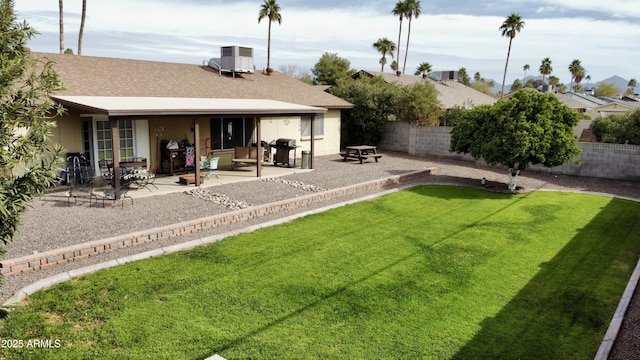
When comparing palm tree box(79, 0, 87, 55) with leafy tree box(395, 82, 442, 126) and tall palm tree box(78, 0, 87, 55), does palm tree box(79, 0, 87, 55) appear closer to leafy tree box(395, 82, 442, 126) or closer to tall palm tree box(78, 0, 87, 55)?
tall palm tree box(78, 0, 87, 55)

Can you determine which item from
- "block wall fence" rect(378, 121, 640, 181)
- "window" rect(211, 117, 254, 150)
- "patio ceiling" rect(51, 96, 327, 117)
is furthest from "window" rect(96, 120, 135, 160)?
"block wall fence" rect(378, 121, 640, 181)

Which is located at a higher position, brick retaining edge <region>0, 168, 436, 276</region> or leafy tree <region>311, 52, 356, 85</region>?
leafy tree <region>311, 52, 356, 85</region>

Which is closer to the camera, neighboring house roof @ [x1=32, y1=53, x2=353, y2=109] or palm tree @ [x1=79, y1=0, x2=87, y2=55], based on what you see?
neighboring house roof @ [x1=32, y1=53, x2=353, y2=109]

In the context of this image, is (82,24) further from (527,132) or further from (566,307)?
(566,307)

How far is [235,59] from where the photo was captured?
22219 mm

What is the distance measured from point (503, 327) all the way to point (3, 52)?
7585mm

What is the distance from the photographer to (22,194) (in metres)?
4.89

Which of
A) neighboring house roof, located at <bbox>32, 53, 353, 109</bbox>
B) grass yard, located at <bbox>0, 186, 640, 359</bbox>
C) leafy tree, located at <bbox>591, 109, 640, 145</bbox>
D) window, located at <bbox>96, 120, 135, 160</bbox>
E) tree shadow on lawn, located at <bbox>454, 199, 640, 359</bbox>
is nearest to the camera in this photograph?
grass yard, located at <bbox>0, 186, 640, 359</bbox>

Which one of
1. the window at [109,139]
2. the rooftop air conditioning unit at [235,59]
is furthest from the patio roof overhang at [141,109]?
the rooftop air conditioning unit at [235,59]

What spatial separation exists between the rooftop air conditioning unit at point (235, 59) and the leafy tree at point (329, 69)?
1085 inches

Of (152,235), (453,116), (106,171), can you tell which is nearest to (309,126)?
(453,116)

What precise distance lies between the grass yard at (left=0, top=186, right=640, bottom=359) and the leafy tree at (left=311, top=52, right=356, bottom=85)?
40531mm

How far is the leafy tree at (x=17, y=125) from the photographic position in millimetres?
4836

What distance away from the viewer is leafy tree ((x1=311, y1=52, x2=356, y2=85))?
50303 millimetres
